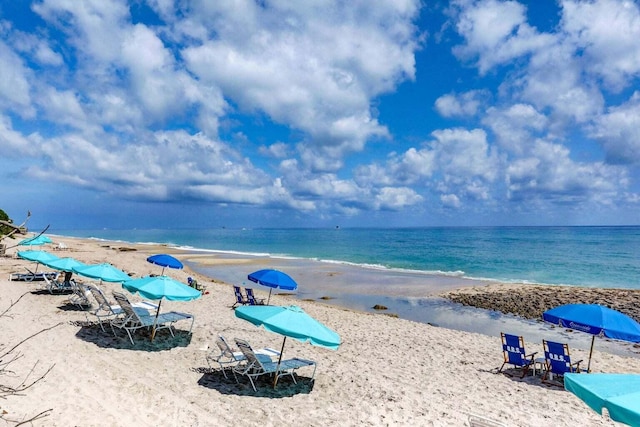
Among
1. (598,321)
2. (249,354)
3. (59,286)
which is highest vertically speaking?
(598,321)

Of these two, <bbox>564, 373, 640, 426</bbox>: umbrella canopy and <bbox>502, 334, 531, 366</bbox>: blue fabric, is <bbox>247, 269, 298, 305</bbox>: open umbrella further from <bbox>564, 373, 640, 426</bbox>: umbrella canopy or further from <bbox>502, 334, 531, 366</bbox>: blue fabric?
<bbox>564, 373, 640, 426</bbox>: umbrella canopy

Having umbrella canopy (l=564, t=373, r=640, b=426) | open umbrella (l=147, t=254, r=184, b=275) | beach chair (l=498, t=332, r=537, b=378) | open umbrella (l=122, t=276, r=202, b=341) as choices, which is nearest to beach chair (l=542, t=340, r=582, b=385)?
beach chair (l=498, t=332, r=537, b=378)

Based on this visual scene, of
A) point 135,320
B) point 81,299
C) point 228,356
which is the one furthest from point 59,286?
point 228,356

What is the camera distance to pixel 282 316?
708cm

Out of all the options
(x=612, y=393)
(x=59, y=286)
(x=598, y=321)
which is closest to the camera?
(x=612, y=393)

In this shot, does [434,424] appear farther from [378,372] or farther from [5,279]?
[5,279]

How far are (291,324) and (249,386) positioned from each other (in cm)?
172

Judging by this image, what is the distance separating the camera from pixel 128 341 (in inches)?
370

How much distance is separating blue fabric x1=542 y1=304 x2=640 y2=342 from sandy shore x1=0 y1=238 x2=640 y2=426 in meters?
1.45

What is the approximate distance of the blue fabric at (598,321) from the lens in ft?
26.8

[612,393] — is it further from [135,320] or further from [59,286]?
[59,286]

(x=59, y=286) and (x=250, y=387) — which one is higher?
(x=59, y=286)

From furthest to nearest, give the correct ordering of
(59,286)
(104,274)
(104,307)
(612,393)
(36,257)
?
(36,257) < (59,286) < (104,274) < (104,307) < (612,393)

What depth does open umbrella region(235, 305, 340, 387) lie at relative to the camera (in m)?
6.75
